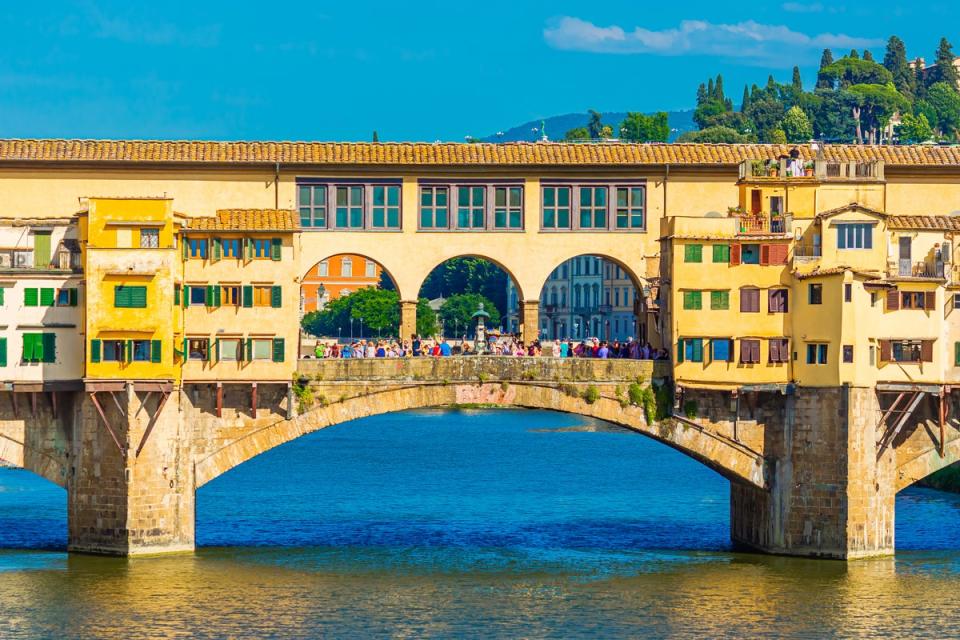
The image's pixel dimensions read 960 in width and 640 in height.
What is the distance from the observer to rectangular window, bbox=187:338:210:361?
69.8 metres

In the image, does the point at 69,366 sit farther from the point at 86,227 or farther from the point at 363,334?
the point at 363,334

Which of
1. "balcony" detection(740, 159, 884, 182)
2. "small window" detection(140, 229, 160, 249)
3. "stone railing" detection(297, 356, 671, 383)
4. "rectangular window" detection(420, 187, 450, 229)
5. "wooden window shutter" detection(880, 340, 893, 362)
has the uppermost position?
"balcony" detection(740, 159, 884, 182)

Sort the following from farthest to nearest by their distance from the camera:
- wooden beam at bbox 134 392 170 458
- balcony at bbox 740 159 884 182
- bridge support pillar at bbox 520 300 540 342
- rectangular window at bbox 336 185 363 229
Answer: bridge support pillar at bbox 520 300 540 342, rectangular window at bbox 336 185 363 229, balcony at bbox 740 159 884 182, wooden beam at bbox 134 392 170 458

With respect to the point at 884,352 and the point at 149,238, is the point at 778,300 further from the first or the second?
the point at 149,238

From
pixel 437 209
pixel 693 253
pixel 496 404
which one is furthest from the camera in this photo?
pixel 437 209

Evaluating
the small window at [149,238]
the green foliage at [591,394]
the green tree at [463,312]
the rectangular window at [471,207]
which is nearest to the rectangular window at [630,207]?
the rectangular window at [471,207]

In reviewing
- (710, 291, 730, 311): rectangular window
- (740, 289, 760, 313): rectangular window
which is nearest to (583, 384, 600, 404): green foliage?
(710, 291, 730, 311): rectangular window

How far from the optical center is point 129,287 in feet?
224

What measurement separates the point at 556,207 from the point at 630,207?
9.47ft

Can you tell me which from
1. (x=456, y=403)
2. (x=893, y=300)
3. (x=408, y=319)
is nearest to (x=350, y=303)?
(x=408, y=319)

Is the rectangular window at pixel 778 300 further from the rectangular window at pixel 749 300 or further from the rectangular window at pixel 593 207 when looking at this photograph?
the rectangular window at pixel 593 207

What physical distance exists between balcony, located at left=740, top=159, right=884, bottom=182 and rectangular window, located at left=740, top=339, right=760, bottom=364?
6.08 meters

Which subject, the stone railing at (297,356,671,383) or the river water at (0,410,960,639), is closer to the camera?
the river water at (0,410,960,639)

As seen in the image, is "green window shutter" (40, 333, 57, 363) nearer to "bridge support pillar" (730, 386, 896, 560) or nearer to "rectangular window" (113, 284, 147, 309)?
"rectangular window" (113, 284, 147, 309)
